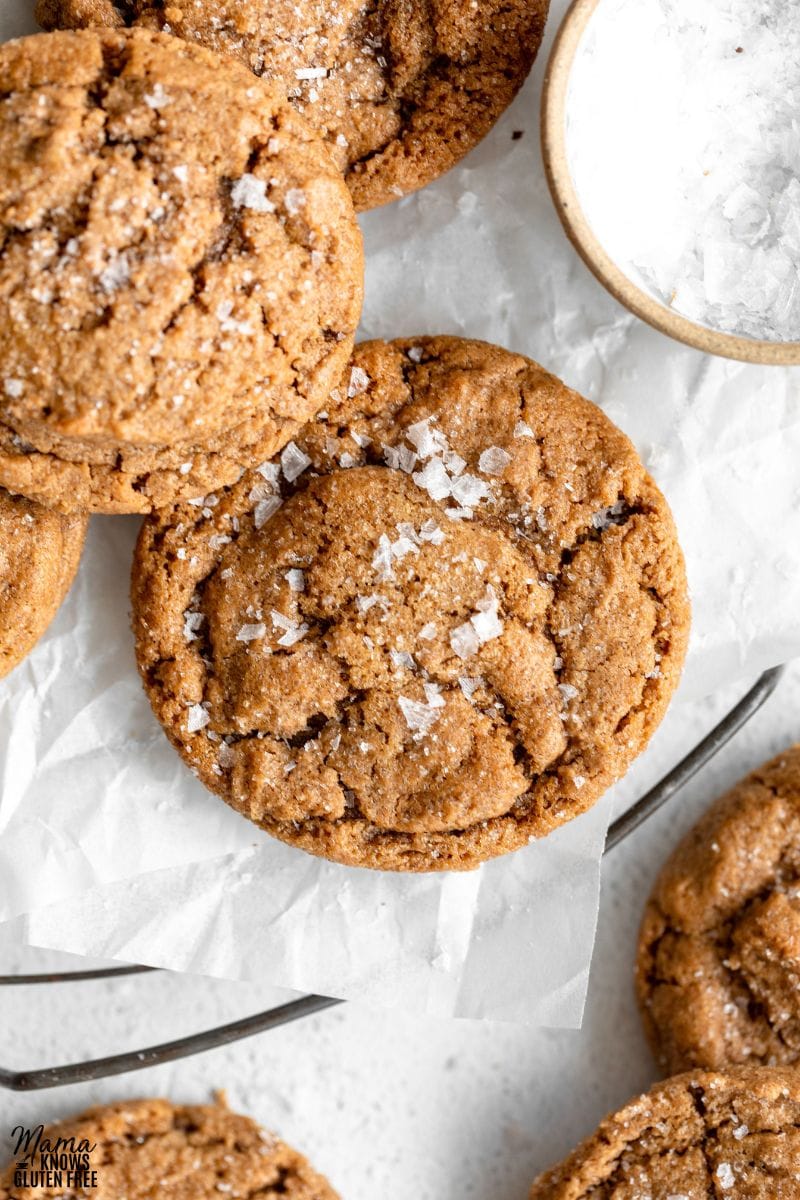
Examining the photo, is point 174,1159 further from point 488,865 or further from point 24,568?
point 24,568

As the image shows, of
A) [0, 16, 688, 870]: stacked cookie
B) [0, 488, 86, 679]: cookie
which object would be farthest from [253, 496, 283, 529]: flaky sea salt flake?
[0, 488, 86, 679]: cookie

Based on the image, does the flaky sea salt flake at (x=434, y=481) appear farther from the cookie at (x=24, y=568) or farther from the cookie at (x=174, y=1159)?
the cookie at (x=174, y=1159)

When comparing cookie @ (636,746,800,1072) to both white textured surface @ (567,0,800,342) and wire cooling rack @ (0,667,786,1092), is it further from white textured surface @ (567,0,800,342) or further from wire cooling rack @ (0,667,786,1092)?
white textured surface @ (567,0,800,342)

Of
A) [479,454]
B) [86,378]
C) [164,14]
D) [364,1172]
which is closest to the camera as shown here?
[86,378]

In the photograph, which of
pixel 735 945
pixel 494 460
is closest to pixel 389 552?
pixel 494 460

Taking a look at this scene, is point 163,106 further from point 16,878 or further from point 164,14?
point 16,878

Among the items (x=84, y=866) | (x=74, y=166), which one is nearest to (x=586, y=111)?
(x=74, y=166)

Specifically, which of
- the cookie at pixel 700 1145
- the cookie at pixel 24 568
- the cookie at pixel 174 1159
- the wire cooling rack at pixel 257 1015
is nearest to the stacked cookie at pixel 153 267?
the cookie at pixel 24 568
